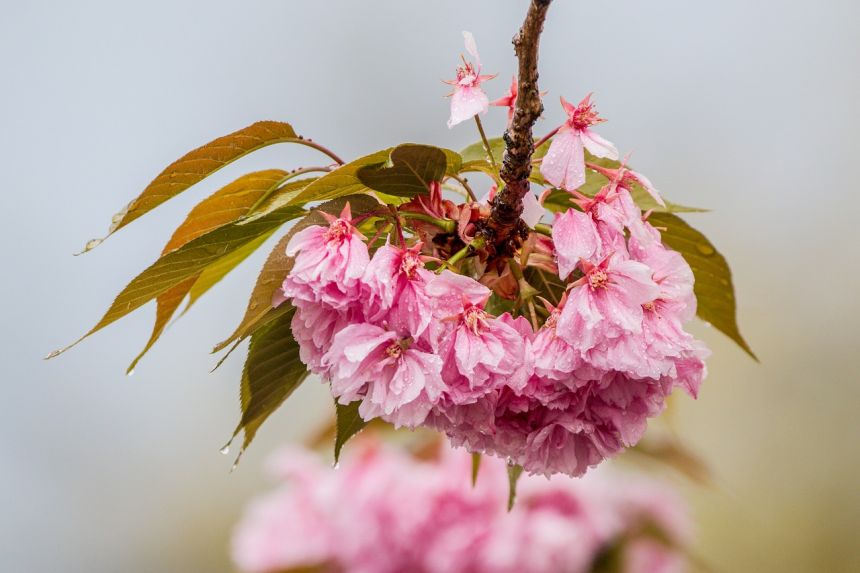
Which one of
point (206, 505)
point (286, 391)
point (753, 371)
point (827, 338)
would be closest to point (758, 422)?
point (753, 371)

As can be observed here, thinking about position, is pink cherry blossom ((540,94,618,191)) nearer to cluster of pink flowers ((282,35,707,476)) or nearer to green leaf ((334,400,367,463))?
cluster of pink flowers ((282,35,707,476))

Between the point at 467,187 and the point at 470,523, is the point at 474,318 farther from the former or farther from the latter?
the point at 470,523

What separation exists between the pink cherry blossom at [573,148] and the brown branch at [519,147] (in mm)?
23

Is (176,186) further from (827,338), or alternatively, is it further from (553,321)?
(827,338)

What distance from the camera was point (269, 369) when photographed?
820 mm

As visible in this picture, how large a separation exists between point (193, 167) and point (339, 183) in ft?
0.44

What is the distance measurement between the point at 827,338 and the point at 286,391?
7382mm

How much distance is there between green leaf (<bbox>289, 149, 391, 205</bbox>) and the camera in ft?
2.42

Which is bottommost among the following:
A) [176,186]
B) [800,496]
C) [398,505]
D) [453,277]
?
[800,496]

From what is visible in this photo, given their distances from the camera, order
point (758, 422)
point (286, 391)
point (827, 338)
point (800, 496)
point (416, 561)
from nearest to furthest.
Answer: point (286, 391) < point (416, 561) < point (800, 496) < point (758, 422) < point (827, 338)

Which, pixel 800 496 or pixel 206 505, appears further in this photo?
pixel 206 505

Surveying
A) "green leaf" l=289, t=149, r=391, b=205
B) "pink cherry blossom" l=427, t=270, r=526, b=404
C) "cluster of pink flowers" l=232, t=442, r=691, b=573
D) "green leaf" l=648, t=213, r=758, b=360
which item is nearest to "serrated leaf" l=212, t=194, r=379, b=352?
"green leaf" l=289, t=149, r=391, b=205

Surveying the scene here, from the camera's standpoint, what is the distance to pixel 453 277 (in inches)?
28.0

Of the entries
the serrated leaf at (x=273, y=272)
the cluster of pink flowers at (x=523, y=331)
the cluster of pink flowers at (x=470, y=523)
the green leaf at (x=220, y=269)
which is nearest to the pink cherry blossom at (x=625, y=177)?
the cluster of pink flowers at (x=523, y=331)
